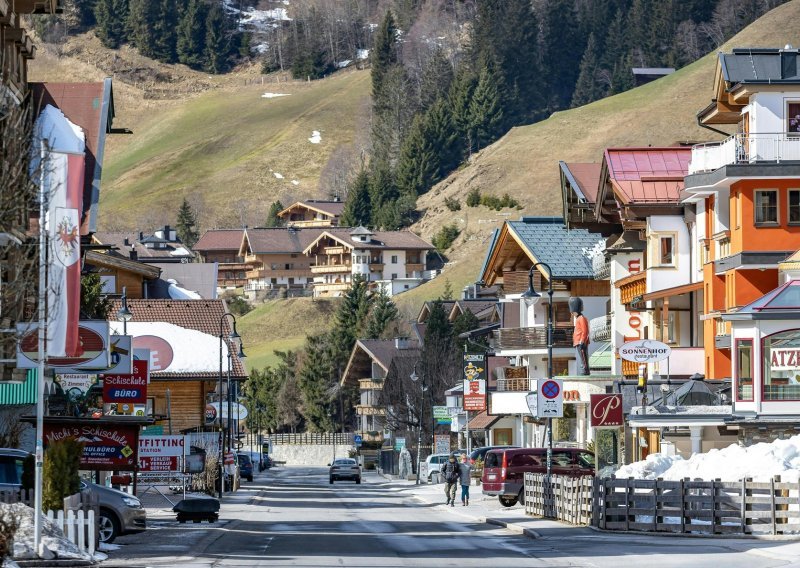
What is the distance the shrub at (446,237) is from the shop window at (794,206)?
140096mm

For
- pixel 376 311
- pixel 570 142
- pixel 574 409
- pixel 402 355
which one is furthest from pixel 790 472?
pixel 570 142

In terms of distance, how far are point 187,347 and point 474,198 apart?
12557cm

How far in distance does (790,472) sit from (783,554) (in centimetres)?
503

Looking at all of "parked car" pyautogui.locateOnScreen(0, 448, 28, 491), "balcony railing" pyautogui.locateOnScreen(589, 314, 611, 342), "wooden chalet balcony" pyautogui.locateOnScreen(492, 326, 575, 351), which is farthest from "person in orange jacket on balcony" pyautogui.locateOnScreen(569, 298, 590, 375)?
"parked car" pyautogui.locateOnScreen(0, 448, 28, 491)

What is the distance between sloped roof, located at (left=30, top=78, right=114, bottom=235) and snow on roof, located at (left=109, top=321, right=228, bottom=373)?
23.7m

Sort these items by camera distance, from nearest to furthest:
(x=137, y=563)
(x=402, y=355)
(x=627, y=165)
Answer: (x=137, y=563), (x=627, y=165), (x=402, y=355)

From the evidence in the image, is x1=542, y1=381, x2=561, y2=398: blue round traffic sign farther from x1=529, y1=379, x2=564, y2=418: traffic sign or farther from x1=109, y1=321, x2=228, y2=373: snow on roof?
x1=109, y1=321, x2=228, y2=373: snow on roof

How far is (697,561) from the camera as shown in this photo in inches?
960

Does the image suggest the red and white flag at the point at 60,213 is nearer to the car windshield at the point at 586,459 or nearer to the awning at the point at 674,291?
the car windshield at the point at 586,459

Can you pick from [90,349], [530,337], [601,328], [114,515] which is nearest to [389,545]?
[114,515]

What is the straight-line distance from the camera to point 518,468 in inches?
1815

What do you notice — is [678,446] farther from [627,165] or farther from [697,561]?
[697,561]

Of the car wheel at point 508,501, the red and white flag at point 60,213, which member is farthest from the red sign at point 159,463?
the red and white flag at point 60,213

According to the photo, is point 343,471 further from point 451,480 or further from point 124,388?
point 124,388
